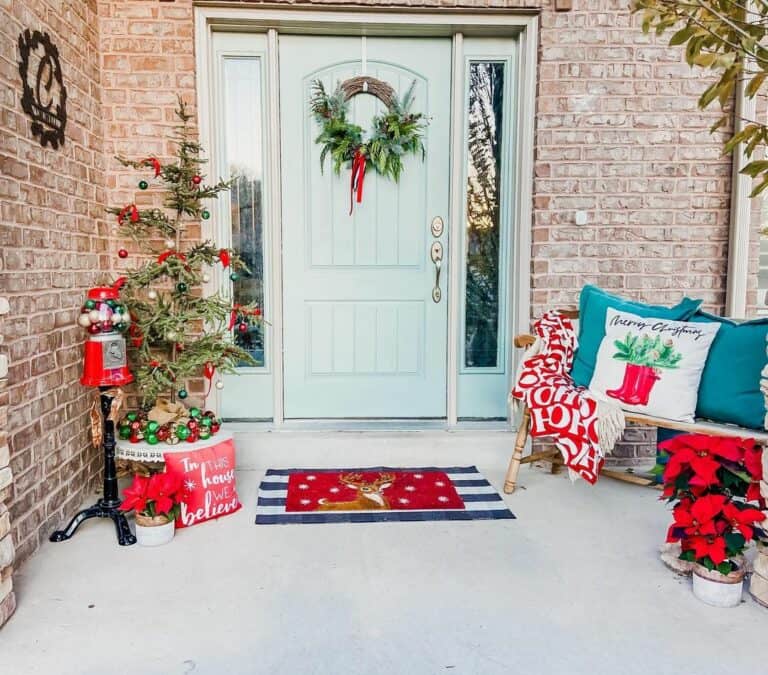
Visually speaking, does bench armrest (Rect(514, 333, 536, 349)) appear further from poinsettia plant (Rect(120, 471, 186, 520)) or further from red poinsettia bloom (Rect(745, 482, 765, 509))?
poinsettia plant (Rect(120, 471, 186, 520))

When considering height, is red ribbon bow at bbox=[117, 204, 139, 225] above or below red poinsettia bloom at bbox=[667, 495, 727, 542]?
above

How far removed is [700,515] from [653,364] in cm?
80

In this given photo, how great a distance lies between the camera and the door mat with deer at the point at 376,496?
8.14 ft

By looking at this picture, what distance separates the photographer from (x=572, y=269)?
307 cm

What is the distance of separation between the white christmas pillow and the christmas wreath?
1.32 metres

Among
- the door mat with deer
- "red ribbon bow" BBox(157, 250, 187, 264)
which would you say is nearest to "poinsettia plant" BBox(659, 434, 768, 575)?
the door mat with deer

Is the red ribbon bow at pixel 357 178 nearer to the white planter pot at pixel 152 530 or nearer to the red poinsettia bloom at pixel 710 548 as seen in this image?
the white planter pot at pixel 152 530

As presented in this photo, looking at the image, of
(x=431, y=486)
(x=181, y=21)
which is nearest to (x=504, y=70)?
(x=181, y=21)

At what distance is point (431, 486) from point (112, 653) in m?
1.50

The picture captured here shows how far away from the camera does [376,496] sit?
268 centimetres

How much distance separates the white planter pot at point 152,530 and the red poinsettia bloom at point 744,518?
1805mm

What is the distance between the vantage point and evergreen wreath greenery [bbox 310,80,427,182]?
309 centimetres

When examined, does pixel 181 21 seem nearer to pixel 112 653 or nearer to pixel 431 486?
pixel 431 486

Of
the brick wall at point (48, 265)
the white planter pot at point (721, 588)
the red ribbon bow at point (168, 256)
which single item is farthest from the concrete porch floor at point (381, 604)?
the red ribbon bow at point (168, 256)
